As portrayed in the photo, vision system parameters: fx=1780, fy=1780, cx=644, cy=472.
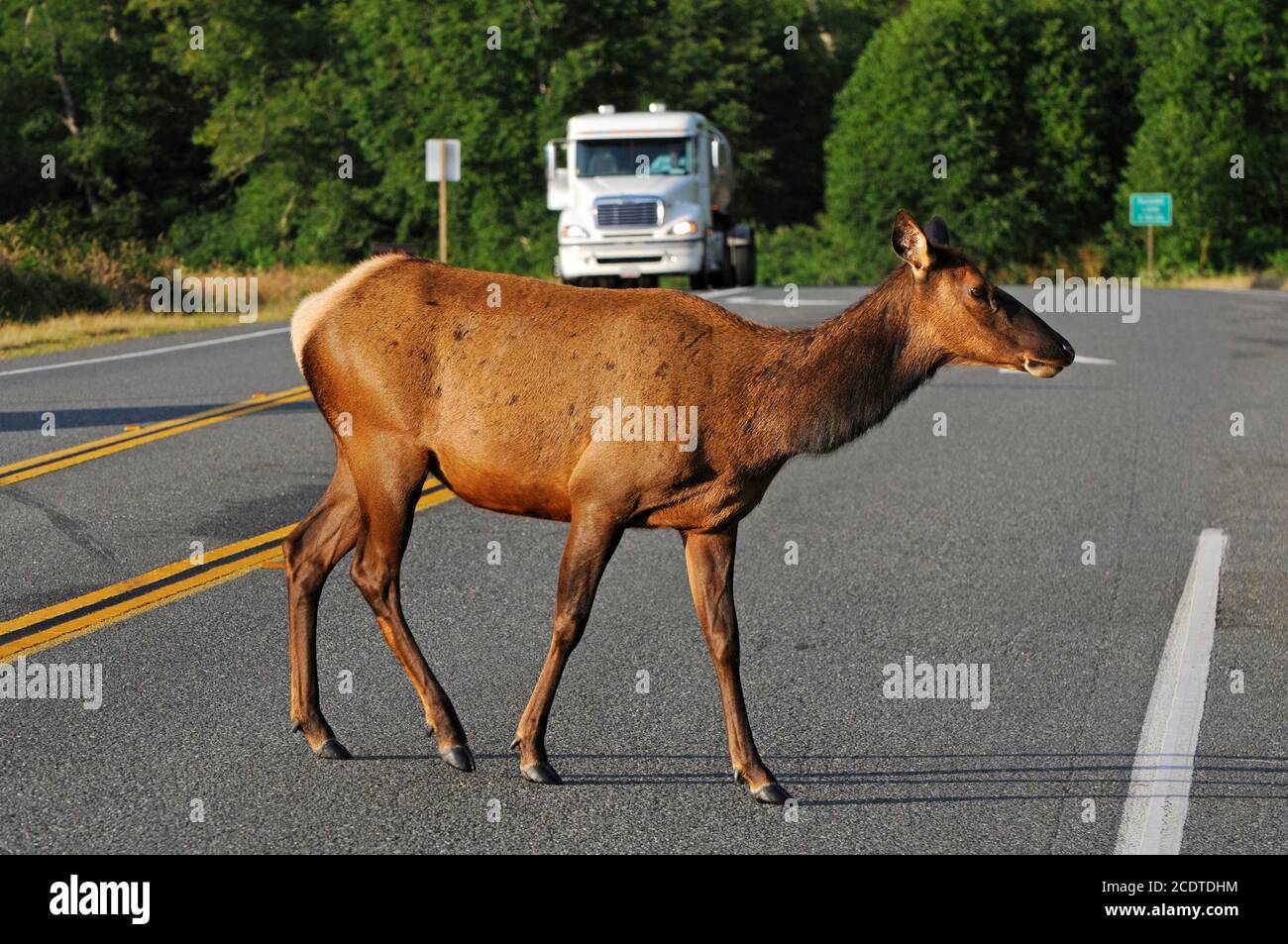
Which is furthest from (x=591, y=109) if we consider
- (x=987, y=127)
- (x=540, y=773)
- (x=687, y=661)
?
(x=540, y=773)

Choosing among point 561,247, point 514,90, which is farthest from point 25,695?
point 514,90

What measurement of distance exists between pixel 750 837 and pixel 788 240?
2726 inches

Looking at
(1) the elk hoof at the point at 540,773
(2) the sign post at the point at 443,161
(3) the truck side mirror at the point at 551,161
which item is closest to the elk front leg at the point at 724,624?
(1) the elk hoof at the point at 540,773

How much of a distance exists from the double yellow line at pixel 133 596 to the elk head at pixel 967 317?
105 inches

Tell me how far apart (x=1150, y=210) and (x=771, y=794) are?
56.0 meters

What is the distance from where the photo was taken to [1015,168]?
6919cm

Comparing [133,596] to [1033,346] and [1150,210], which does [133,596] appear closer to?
[1033,346]

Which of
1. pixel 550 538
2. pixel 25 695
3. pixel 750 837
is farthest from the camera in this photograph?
Result: pixel 550 538

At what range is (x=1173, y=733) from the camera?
21.5ft

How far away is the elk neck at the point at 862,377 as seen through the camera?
18.9ft

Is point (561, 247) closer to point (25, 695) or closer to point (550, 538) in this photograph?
point (550, 538)

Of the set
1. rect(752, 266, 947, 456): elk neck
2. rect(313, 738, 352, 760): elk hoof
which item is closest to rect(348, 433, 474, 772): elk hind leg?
rect(313, 738, 352, 760): elk hoof

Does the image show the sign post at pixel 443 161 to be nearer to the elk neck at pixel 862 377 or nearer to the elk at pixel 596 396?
the elk at pixel 596 396

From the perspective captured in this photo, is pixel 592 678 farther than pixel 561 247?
No
